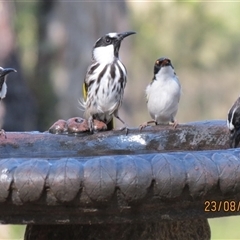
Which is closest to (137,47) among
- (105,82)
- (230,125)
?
(105,82)

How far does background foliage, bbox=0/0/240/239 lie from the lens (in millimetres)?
15078

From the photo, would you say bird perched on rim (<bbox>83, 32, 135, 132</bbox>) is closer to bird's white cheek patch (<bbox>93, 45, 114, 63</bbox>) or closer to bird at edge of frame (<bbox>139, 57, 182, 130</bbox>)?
bird's white cheek patch (<bbox>93, 45, 114, 63</bbox>)

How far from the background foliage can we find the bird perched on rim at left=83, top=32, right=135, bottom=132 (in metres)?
7.77

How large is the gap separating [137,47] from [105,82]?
44.7ft

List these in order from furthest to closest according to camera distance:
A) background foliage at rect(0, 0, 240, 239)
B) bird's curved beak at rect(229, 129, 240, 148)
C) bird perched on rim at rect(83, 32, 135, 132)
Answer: background foliage at rect(0, 0, 240, 239) < bird perched on rim at rect(83, 32, 135, 132) < bird's curved beak at rect(229, 129, 240, 148)

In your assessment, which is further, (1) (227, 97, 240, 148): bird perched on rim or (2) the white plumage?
(2) the white plumage

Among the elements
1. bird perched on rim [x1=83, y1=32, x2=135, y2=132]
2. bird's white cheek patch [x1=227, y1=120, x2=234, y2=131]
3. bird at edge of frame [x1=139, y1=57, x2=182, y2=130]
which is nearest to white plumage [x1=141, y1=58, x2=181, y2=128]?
bird at edge of frame [x1=139, y1=57, x2=182, y2=130]

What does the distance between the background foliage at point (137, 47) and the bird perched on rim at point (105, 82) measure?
25.5ft

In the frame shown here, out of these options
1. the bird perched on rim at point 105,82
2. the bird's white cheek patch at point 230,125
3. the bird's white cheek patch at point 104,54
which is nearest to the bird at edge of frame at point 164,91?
the bird perched on rim at point 105,82

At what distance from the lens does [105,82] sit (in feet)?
21.1

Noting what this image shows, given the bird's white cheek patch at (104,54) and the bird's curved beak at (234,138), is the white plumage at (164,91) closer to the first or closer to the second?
the bird's white cheek patch at (104,54)

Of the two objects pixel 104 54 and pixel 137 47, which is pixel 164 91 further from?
pixel 137 47

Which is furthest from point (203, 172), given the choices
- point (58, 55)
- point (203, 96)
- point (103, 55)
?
point (203, 96)

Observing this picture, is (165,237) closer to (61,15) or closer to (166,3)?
(61,15)
